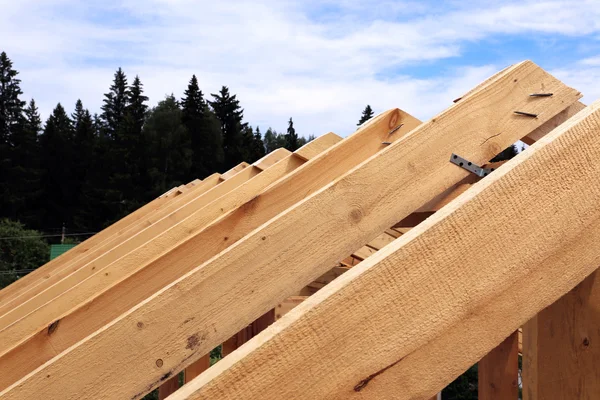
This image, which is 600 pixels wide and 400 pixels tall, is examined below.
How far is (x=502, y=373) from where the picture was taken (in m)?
1.56

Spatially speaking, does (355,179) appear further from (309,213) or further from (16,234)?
(16,234)

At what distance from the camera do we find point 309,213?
5.67ft

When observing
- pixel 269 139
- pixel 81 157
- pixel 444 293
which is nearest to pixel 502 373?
pixel 444 293

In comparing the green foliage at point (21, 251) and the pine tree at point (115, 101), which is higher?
the pine tree at point (115, 101)

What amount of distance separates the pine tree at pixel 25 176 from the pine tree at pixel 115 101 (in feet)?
41.4

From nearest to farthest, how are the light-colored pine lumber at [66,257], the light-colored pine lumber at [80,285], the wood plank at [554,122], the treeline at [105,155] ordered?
the wood plank at [554,122], the light-colored pine lumber at [80,285], the light-colored pine lumber at [66,257], the treeline at [105,155]

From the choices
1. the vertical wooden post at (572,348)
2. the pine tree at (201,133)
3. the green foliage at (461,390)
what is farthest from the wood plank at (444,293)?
the pine tree at (201,133)

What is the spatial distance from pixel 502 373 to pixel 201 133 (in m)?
46.9

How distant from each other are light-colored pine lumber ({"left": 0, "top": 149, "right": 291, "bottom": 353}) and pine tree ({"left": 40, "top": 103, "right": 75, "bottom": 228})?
43.7 m

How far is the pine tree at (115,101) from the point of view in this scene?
58.1 metres

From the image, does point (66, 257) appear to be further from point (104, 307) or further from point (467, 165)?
point (467, 165)

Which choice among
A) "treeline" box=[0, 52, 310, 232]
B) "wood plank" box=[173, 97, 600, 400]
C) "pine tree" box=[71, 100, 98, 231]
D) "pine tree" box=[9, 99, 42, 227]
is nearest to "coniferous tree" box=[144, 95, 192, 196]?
"treeline" box=[0, 52, 310, 232]

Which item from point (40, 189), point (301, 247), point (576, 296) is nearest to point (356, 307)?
point (576, 296)

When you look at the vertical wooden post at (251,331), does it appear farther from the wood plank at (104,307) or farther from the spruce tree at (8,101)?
the spruce tree at (8,101)
